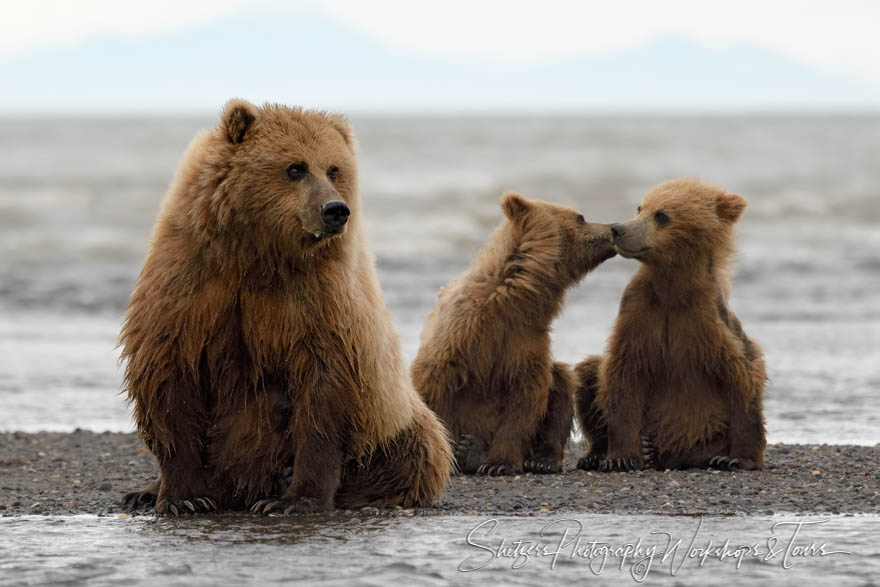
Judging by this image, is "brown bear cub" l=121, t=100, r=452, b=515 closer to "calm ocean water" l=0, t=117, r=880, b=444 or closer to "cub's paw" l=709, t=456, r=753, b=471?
"cub's paw" l=709, t=456, r=753, b=471

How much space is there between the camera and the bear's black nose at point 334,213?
4.79 meters

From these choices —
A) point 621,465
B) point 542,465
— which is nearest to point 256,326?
point 542,465

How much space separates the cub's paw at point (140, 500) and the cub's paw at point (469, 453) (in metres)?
1.97

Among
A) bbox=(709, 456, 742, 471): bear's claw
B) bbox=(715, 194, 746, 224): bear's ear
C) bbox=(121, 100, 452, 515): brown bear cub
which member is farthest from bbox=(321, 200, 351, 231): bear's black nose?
bbox=(715, 194, 746, 224): bear's ear

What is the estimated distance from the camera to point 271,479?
17.1 feet

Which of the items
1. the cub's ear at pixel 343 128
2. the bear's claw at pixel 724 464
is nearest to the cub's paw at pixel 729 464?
the bear's claw at pixel 724 464

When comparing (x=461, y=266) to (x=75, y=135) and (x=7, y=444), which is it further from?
(x=75, y=135)

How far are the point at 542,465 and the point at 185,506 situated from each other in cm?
235

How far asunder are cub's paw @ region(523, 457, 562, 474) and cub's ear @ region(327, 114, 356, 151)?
2.31 m

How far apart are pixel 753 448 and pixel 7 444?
427cm

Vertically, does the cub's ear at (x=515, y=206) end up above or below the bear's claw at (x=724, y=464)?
above

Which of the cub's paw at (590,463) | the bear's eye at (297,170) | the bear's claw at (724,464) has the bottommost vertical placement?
the cub's paw at (590,463)

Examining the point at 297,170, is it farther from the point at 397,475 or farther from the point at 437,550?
the point at 437,550

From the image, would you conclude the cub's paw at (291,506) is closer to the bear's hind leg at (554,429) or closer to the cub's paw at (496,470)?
the cub's paw at (496,470)
